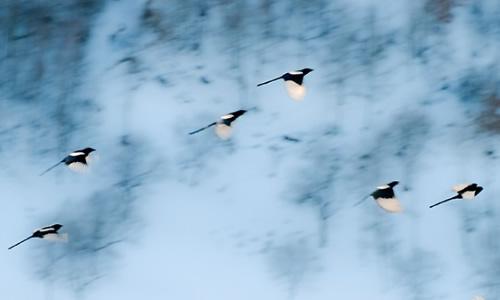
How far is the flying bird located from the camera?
4410 mm

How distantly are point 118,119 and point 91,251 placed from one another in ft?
2.15

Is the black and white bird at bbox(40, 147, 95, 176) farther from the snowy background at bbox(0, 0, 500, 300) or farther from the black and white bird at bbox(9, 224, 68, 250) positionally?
the black and white bird at bbox(9, 224, 68, 250)

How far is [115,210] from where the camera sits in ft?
14.5

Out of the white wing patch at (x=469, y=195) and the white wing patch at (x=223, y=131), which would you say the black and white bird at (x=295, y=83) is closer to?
the white wing patch at (x=223, y=131)

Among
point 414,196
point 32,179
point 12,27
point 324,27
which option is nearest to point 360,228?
point 414,196

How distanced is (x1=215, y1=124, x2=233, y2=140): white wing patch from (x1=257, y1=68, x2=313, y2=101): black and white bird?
281 mm

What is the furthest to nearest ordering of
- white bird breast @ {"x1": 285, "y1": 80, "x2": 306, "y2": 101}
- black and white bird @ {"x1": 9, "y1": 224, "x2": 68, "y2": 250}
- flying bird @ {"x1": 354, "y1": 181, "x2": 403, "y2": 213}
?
white bird breast @ {"x1": 285, "y1": 80, "x2": 306, "y2": 101}, flying bird @ {"x1": 354, "y1": 181, "x2": 403, "y2": 213}, black and white bird @ {"x1": 9, "y1": 224, "x2": 68, "y2": 250}

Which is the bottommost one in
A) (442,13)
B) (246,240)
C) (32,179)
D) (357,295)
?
(357,295)

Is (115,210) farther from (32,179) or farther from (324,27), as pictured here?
(324,27)

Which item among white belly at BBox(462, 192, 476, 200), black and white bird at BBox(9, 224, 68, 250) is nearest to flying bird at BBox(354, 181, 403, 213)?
white belly at BBox(462, 192, 476, 200)

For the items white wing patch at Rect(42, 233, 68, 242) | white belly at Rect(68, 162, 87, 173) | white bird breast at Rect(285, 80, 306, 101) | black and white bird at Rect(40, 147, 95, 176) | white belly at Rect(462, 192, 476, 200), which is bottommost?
white belly at Rect(462, 192, 476, 200)

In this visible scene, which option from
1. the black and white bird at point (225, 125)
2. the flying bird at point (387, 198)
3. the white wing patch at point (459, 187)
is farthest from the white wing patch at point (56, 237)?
the white wing patch at point (459, 187)

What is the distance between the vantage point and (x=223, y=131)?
4500mm

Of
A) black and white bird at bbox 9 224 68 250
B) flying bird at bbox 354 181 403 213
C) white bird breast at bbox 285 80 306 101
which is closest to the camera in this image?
black and white bird at bbox 9 224 68 250
